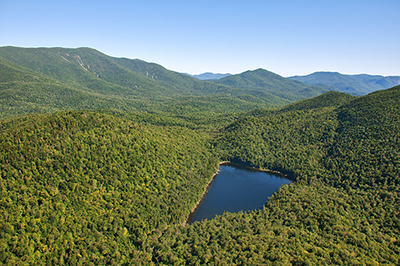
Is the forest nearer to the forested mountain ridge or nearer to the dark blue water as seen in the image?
the forested mountain ridge

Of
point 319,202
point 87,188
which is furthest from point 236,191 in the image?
point 87,188

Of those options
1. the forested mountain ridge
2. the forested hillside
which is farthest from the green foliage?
the forested hillside

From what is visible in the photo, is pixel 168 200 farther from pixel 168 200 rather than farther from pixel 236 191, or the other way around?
pixel 236 191

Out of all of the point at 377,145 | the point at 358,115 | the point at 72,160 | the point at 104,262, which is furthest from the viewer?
the point at 358,115

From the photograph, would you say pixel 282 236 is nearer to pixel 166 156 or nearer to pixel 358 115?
pixel 166 156

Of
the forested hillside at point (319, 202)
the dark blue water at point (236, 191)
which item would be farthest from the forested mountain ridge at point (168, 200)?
the dark blue water at point (236, 191)

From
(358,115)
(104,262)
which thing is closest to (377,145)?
(358,115)
